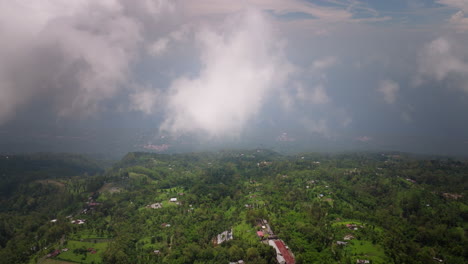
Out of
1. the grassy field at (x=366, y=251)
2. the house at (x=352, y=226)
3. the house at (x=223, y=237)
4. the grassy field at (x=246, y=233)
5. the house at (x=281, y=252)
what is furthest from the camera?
the house at (x=352, y=226)

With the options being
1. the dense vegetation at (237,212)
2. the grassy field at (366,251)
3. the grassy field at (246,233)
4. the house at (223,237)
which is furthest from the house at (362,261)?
the house at (223,237)

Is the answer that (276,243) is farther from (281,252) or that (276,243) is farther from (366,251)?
(366,251)

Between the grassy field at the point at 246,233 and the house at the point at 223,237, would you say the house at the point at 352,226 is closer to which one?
the grassy field at the point at 246,233

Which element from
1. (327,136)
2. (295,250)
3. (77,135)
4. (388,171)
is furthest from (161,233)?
(327,136)

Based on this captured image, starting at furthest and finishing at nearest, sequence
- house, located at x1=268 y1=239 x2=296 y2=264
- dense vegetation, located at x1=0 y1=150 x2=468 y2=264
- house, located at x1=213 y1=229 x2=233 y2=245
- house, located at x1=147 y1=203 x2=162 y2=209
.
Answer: house, located at x1=147 y1=203 x2=162 y2=209, house, located at x1=213 y1=229 x2=233 y2=245, dense vegetation, located at x1=0 y1=150 x2=468 y2=264, house, located at x1=268 y1=239 x2=296 y2=264

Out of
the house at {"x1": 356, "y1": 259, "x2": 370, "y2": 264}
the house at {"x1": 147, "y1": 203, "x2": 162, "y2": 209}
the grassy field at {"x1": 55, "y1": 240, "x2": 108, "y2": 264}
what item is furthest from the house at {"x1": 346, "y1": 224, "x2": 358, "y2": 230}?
the grassy field at {"x1": 55, "y1": 240, "x2": 108, "y2": 264}

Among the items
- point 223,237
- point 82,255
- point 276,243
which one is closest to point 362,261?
point 276,243

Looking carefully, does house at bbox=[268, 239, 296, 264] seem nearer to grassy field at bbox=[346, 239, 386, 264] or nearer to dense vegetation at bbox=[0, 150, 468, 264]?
dense vegetation at bbox=[0, 150, 468, 264]

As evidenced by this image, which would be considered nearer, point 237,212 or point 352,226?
point 352,226

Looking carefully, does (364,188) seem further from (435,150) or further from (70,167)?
A: (70,167)

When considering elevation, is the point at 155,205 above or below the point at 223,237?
above
